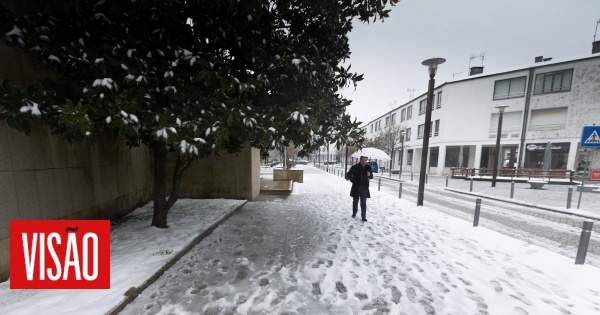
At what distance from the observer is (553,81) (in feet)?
76.0

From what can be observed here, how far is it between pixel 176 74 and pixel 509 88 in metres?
33.8

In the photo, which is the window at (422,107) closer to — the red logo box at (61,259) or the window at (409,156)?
the window at (409,156)

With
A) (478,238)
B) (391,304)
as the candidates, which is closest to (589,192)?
(478,238)

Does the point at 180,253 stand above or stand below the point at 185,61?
below

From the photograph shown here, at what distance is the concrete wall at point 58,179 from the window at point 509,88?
34.1 m

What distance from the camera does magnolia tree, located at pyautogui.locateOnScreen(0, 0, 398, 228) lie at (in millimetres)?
3004

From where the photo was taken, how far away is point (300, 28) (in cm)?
496

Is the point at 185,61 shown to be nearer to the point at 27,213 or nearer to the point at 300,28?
the point at 300,28

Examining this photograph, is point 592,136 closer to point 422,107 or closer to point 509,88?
point 509,88

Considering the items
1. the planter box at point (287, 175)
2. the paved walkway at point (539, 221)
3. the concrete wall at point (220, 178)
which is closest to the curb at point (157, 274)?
the concrete wall at point (220, 178)

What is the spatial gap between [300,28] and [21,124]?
467cm

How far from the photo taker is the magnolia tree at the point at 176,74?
118 inches

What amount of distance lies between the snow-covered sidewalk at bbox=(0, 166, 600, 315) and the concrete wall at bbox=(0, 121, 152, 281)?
81 cm

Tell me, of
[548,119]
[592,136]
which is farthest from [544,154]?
[592,136]
